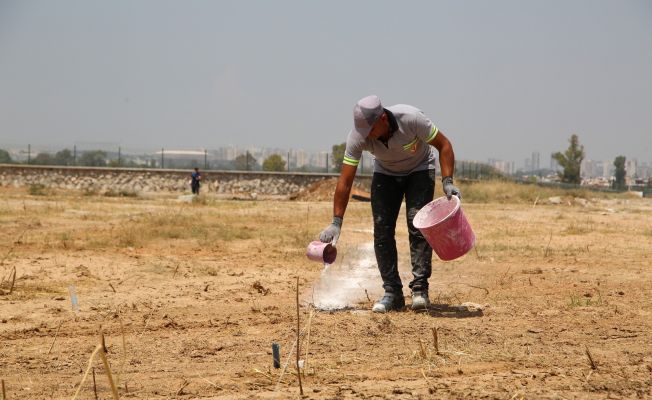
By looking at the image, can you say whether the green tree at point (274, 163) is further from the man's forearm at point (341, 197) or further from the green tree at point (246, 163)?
the man's forearm at point (341, 197)

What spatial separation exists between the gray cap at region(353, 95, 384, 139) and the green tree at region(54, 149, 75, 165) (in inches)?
1712

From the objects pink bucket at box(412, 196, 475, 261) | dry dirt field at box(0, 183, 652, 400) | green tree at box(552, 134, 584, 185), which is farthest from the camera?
green tree at box(552, 134, 584, 185)

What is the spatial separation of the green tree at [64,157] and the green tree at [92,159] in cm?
55

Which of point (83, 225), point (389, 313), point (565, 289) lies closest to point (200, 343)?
point (389, 313)

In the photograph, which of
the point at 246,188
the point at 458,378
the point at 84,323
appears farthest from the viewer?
the point at 246,188

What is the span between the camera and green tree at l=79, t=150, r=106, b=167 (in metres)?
47.4

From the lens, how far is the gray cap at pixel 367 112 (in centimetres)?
585

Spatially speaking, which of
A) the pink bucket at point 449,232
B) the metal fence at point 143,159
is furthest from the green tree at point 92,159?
the pink bucket at point 449,232

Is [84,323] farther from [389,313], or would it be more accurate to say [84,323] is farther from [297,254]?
[297,254]

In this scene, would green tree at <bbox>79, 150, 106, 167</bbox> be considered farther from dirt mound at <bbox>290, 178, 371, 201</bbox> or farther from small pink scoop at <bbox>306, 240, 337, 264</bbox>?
small pink scoop at <bbox>306, 240, 337, 264</bbox>

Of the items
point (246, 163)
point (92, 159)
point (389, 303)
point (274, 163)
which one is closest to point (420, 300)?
point (389, 303)

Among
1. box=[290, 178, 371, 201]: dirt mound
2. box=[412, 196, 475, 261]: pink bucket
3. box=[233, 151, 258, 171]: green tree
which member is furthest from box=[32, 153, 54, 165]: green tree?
box=[412, 196, 475, 261]: pink bucket

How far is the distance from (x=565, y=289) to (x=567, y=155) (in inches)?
2657

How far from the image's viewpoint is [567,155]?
7231 cm
